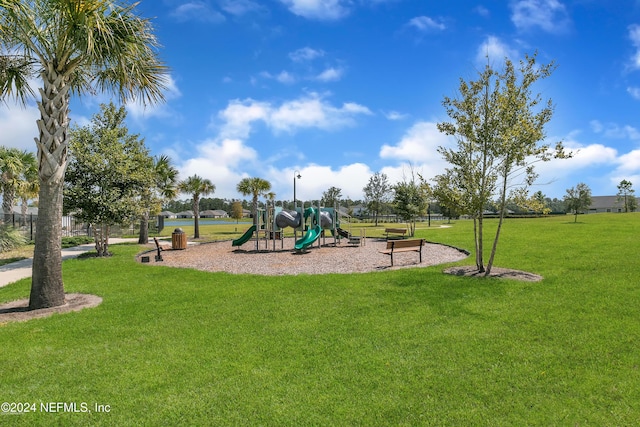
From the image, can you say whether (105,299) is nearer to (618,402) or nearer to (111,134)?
(618,402)

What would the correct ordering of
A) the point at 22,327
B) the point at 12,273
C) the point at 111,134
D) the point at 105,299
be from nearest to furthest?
the point at 22,327, the point at 105,299, the point at 12,273, the point at 111,134

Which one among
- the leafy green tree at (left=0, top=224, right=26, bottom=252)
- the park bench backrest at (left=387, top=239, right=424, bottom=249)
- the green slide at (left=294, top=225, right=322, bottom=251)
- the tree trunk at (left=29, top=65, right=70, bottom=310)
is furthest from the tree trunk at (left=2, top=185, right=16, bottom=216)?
the park bench backrest at (left=387, top=239, right=424, bottom=249)

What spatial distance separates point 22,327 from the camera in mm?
6301

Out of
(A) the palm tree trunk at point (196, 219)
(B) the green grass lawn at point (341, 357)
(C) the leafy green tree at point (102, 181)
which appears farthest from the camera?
(A) the palm tree trunk at point (196, 219)

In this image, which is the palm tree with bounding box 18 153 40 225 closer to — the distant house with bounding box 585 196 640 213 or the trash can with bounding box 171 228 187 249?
the trash can with bounding box 171 228 187 249

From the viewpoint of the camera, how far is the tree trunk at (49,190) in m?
7.51

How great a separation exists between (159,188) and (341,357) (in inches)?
856

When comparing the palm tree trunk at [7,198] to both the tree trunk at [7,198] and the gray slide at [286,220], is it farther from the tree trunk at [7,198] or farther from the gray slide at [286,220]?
the gray slide at [286,220]

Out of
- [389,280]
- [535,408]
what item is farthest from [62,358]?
[389,280]

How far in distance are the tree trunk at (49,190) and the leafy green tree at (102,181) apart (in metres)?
8.24

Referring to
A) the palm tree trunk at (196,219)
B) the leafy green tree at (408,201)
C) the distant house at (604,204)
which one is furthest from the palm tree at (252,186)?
the distant house at (604,204)

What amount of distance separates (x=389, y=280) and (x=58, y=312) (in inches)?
298

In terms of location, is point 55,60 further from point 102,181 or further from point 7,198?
point 7,198

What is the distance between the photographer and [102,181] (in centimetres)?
1580
